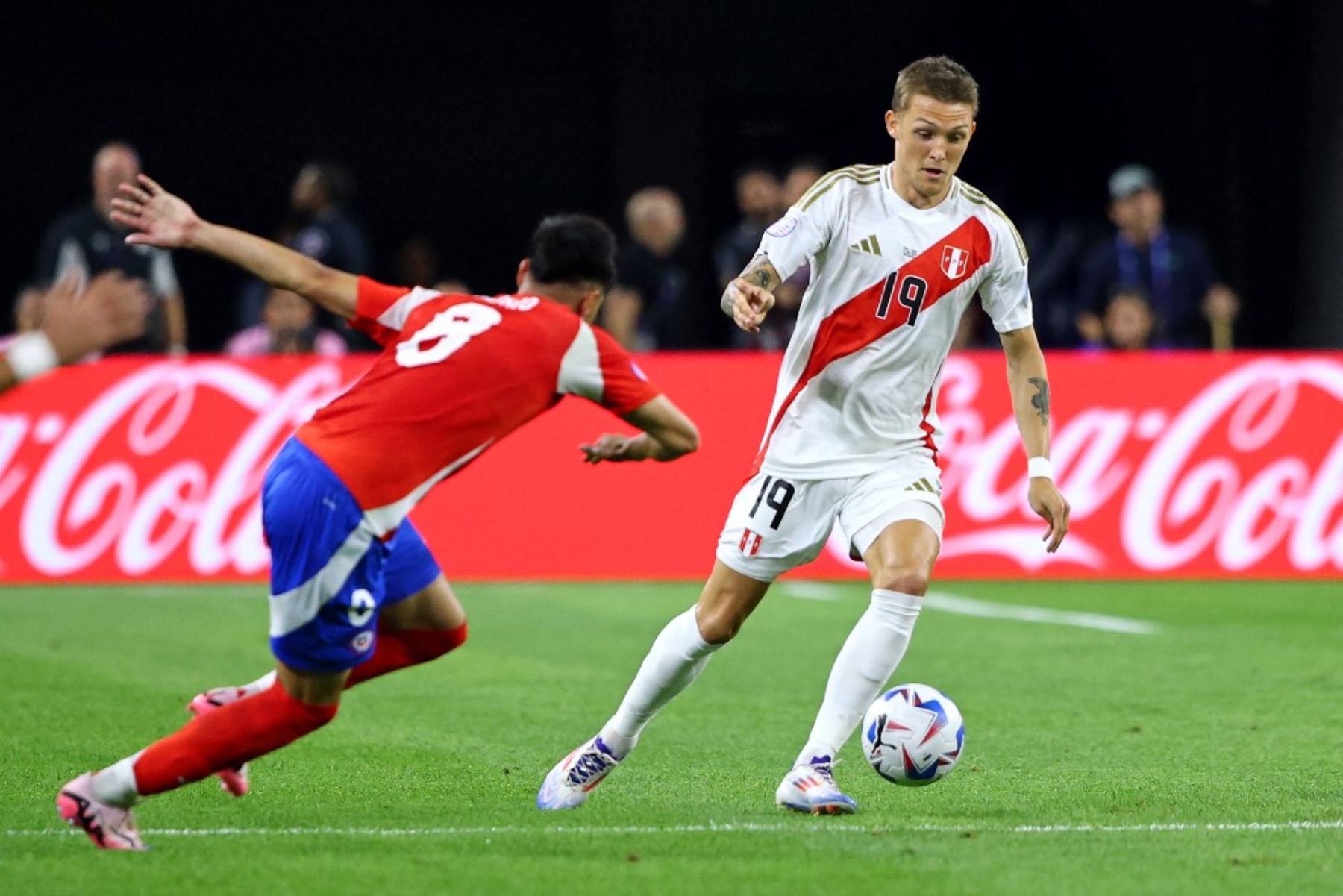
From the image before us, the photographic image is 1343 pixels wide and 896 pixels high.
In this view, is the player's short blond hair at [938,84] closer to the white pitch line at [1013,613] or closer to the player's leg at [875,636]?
the player's leg at [875,636]

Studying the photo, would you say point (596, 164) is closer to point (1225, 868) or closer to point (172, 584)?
point (172, 584)

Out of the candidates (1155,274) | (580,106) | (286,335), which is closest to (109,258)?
(286,335)

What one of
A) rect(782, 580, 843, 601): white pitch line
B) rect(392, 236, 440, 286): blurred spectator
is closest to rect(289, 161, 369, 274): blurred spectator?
rect(392, 236, 440, 286): blurred spectator

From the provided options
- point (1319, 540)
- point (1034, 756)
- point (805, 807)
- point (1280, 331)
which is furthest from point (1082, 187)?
point (805, 807)

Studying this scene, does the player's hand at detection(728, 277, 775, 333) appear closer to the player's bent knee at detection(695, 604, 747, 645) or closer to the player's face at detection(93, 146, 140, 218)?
the player's bent knee at detection(695, 604, 747, 645)

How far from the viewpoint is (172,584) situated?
46.9ft

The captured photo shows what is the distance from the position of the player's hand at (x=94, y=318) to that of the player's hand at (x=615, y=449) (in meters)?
1.42

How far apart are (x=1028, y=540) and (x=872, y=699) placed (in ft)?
26.4

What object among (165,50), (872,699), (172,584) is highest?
(165,50)

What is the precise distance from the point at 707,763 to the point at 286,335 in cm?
818

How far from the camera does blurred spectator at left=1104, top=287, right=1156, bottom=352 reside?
51.5ft

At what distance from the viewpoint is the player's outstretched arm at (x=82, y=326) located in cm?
520

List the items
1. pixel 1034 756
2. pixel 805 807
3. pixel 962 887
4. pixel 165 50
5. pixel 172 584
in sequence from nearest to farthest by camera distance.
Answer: pixel 962 887, pixel 805 807, pixel 1034 756, pixel 172 584, pixel 165 50

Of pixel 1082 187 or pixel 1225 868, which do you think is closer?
pixel 1225 868
